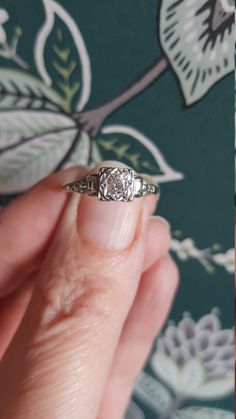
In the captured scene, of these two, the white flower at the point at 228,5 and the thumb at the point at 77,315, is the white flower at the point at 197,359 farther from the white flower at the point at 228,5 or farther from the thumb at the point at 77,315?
the white flower at the point at 228,5

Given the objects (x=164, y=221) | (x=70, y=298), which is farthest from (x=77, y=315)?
(x=164, y=221)

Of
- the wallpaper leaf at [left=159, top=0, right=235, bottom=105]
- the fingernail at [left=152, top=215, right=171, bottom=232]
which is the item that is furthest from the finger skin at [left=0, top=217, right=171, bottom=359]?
the wallpaper leaf at [left=159, top=0, right=235, bottom=105]

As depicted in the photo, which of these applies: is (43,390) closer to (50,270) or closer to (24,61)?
(50,270)

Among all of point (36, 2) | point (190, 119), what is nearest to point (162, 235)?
point (190, 119)

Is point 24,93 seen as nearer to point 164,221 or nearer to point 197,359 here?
point 164,221

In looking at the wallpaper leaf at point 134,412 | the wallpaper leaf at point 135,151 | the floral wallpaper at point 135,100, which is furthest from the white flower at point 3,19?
the wallpaper leaf at point 134,412

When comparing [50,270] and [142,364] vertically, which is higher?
[50,270]
